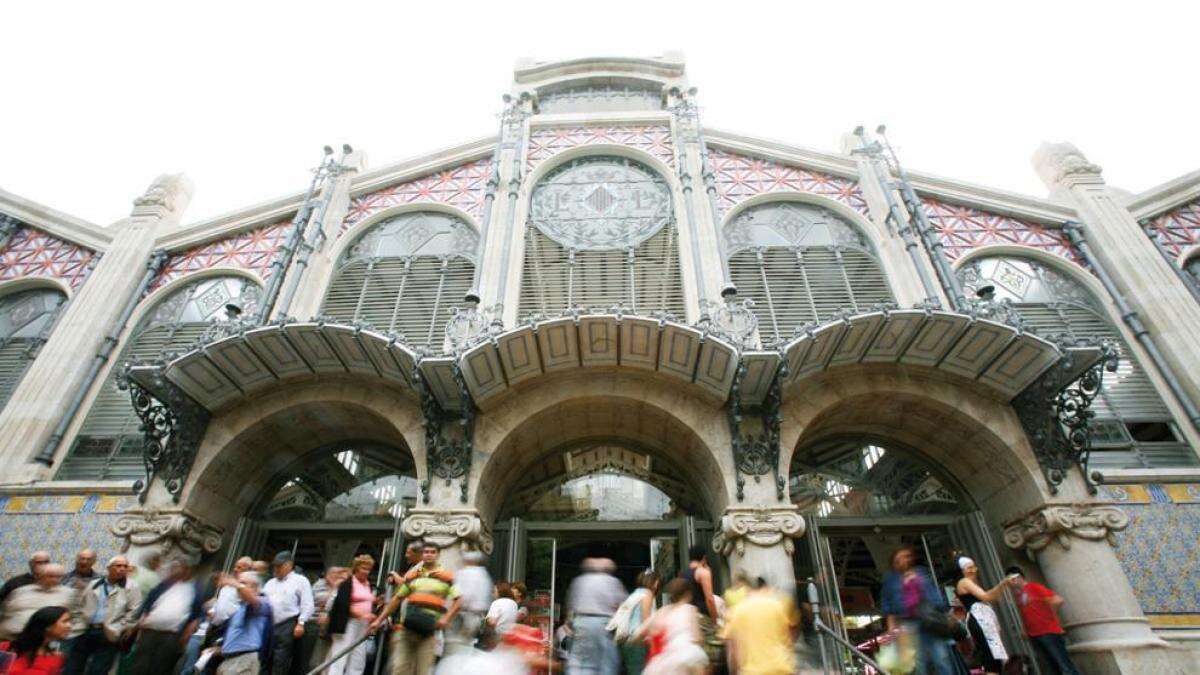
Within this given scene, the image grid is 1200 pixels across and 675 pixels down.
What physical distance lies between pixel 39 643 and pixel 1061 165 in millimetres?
17012

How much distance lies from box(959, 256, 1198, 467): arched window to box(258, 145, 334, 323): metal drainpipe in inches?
457

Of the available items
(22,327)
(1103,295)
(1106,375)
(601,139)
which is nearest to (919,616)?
(1106,375)

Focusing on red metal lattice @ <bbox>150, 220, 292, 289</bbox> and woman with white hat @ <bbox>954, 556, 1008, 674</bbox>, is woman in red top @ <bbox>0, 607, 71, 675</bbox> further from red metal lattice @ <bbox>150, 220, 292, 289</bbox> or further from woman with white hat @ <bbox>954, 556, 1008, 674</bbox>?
red metal lattice @ <bbox>150, 220, 292, 289</bbox>

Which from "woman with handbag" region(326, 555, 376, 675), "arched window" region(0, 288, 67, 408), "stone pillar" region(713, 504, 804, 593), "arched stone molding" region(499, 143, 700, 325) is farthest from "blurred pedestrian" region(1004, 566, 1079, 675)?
"arched window" region(0, 288, 67, 408)

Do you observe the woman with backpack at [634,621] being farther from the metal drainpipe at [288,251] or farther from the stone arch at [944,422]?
the metal drainpipe at [288,251]

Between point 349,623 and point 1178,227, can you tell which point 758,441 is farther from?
point 1178,227

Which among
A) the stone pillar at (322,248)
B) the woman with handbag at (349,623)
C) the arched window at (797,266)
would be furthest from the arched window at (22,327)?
the arched window at (797,266)

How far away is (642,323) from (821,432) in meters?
3.75

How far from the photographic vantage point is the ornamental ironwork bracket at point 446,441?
26.6 feet

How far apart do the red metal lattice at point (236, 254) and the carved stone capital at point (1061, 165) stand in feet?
53.2

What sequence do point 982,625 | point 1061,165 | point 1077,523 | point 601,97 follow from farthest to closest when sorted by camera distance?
point 601,97, point 1061,165, point 1077,523, point 982,625

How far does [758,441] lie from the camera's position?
27.1 ft

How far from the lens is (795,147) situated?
517 inches

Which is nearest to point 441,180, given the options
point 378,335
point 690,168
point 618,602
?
point 690,168
